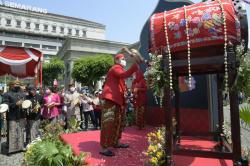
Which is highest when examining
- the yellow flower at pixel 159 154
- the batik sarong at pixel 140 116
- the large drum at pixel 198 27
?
the large drum at pixel 198 27

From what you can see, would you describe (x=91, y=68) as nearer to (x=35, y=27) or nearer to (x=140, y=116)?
(x=140, y=116)

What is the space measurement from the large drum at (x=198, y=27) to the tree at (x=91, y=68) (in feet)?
130

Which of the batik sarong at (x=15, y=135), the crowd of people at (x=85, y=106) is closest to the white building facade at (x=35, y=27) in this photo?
the crowd of people at (x=85, y=106)

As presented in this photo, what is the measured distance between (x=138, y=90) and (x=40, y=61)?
13.4 feet

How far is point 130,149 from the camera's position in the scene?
5.46 metres

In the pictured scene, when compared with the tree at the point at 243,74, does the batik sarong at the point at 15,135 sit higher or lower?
lower

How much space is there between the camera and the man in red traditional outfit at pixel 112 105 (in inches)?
202

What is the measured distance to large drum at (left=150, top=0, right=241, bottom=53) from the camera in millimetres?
3486

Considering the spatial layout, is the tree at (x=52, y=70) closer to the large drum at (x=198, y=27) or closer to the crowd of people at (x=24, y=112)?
the crowd of people at (x=24, y=112)

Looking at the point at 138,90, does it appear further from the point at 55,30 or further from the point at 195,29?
the point at 55,30

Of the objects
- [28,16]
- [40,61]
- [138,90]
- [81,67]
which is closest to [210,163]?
[138,90]

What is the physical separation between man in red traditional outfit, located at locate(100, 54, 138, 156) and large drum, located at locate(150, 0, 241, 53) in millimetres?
1349

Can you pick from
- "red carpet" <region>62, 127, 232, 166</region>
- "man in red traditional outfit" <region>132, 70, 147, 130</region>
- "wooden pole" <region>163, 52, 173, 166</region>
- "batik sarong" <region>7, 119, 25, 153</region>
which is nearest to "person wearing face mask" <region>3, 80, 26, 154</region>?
"batik sarong" <region>7, 119, 25, 153</region>

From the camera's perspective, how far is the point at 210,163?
4316 mm
